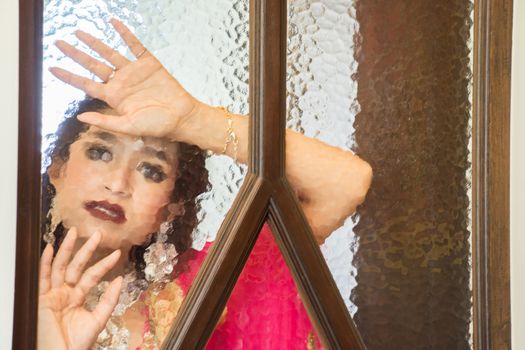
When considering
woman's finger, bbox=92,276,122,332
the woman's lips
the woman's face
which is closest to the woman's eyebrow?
the woman's face

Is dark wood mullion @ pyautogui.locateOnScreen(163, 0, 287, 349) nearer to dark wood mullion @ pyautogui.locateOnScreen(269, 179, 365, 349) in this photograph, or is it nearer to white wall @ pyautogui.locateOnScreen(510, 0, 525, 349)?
dark wood mullion @ pyautogui.locateOnScreen(269, 179, 365, 349)

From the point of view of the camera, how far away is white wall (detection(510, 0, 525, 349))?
1084 millimetres

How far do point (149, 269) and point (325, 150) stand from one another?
0.37 metres

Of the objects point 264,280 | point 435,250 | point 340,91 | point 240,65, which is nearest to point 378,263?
point 435,250

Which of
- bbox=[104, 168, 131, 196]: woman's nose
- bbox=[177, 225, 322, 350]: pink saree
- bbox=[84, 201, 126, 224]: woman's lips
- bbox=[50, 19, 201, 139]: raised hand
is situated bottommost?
bbox=[177, 225, 322, 350]: pink saree

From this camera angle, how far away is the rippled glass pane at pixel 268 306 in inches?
40.6

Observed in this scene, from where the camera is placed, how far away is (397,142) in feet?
3.61

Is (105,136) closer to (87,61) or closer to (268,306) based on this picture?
(87,61)

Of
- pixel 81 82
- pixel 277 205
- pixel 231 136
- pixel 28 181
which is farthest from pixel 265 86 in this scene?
pixel 28 181

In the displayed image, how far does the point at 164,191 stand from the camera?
1.02 meters

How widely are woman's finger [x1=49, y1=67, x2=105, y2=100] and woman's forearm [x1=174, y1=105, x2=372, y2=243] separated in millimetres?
148

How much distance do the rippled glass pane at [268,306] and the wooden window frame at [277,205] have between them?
0.02 m

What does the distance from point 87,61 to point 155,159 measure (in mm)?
198

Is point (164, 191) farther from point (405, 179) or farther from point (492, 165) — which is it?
point (492, 165)
